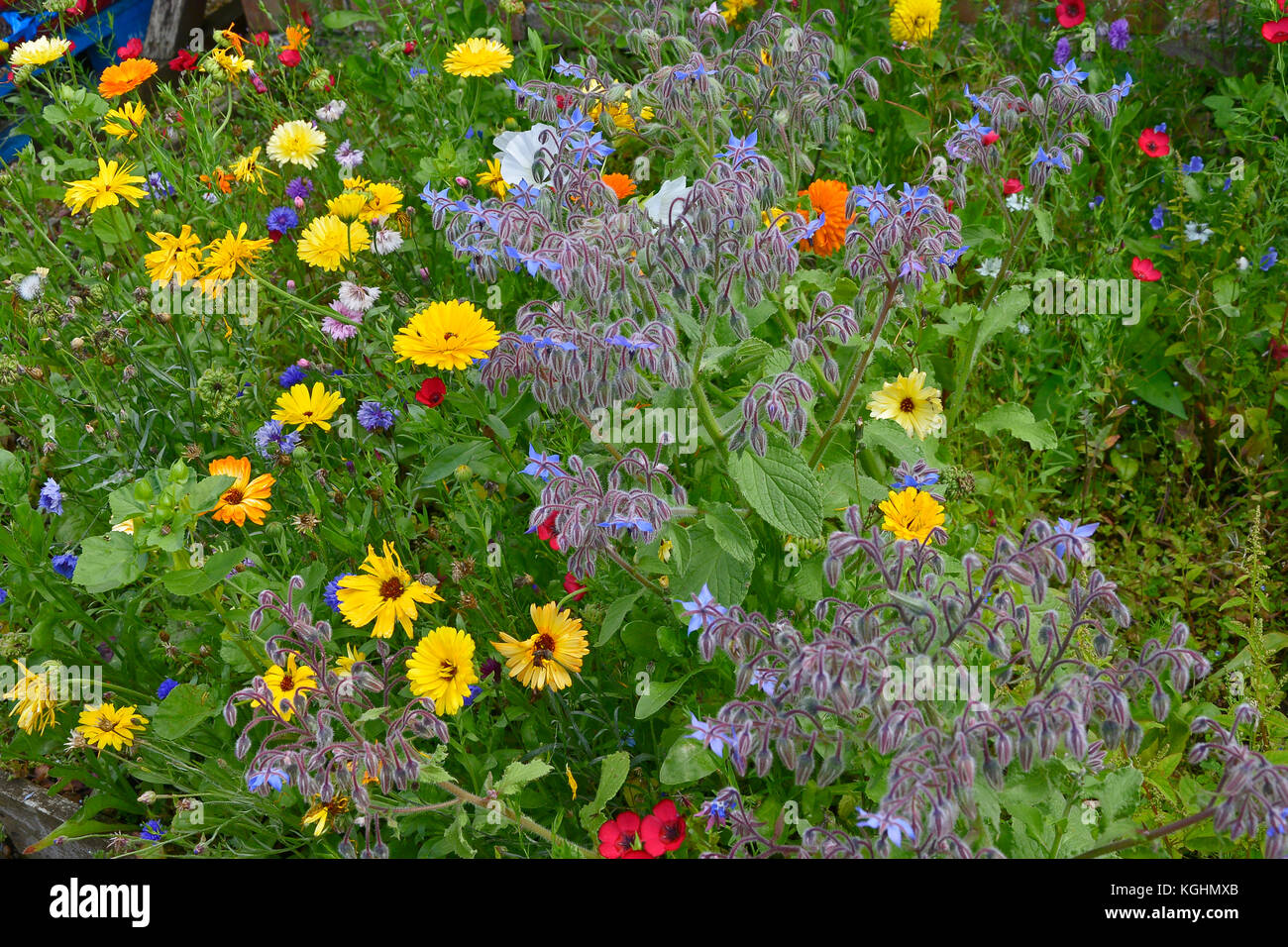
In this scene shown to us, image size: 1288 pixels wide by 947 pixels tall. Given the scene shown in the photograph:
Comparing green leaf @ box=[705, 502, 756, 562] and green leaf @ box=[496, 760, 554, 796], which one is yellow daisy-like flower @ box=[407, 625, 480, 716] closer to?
green leaf @ box=[496, 760, 554, 796]

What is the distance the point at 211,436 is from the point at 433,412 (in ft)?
3.35

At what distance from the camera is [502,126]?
3.96 meters

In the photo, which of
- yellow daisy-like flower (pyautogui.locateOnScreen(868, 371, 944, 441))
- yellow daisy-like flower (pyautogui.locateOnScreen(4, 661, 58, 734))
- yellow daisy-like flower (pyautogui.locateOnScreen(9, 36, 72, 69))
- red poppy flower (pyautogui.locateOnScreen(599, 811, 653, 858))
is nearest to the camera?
red poppy flower (pyautogui.locateOnScreen(599, 811, 653, 858))

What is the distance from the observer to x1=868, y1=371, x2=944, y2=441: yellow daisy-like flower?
255cm

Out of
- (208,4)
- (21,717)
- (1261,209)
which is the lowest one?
(21,717)

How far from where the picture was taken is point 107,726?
2.49 meters

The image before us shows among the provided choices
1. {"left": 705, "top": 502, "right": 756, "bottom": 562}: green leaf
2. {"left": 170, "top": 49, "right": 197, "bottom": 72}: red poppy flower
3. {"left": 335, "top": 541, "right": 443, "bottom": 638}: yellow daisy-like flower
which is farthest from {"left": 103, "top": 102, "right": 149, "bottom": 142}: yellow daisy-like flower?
{"left": 705, "top": 502, "right": 756, "bottom": 562}: green leaf

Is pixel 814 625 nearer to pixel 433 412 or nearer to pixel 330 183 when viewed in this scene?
pixel 433 412

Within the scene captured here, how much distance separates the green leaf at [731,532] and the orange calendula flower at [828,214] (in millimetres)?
1188

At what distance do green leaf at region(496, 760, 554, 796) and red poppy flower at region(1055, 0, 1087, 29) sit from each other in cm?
320

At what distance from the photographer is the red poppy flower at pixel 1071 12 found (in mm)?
3771

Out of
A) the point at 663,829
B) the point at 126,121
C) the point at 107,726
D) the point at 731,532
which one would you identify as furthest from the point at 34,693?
the point at 126,121

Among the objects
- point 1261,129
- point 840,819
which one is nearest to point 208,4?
point 1261,129

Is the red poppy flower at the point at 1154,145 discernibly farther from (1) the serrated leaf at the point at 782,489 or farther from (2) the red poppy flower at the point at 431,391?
(2) the red poppy flower at the point at 431,391
